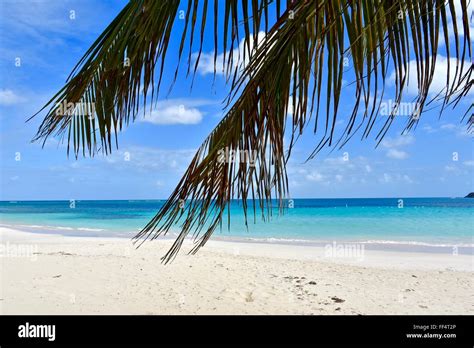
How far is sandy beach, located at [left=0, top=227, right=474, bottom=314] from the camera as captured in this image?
5.87m

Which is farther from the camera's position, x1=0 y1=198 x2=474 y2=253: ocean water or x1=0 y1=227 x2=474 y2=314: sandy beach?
x1=0 y1=198 x2=474 y2=253: ocean water

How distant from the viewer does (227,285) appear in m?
7.40

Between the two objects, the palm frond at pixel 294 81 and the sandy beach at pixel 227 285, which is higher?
the palm frond at pixel 294 81

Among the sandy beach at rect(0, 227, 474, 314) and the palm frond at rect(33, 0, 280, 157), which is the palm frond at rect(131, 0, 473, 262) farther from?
the sandy beach at rect(0, 227, 474, 314)

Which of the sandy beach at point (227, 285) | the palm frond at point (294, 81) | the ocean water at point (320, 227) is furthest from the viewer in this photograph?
the ocean water at point (320, 227)

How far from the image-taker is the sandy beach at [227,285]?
5.87 meters

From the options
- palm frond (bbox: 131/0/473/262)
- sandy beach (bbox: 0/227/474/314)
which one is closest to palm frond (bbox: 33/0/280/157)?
palm frond (bbox: 131/0/473/262)

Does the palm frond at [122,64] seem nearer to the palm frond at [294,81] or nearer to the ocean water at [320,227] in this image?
Result: the palm frond at [294,81]

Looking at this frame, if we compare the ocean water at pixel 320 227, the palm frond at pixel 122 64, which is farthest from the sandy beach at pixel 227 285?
the palm frond at pixel 122 64

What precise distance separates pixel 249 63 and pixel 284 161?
0.42 meters

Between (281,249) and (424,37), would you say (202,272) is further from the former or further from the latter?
(424,37)

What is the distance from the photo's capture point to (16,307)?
5.54 m

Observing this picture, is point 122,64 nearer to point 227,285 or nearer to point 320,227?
point 227,285

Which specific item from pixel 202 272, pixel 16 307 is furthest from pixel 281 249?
pixel 16 307
